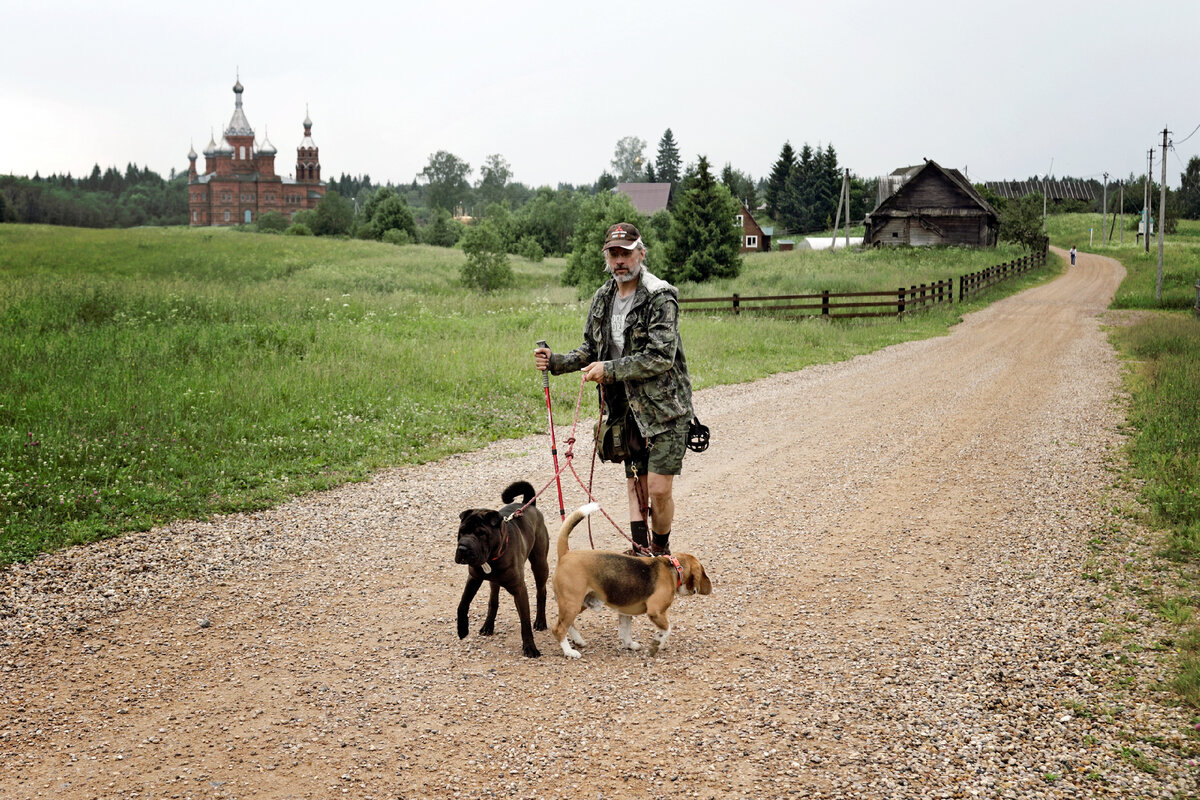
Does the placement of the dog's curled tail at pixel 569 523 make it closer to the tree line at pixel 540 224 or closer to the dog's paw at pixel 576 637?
the dog's paw at pixel 576 637

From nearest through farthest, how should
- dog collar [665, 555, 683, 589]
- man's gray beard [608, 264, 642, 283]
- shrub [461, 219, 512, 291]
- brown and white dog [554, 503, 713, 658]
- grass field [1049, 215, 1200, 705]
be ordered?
brown and white dog [554, 503, 713, 658], dog collar [665, 555, 683, 589], man's gray beard [608, 264, 642, 283], grass field [1049, 215, 1200, 705], shrub [461, 219, 512, 291]

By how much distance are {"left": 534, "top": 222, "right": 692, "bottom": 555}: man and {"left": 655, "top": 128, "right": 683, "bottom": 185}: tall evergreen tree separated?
128137mm

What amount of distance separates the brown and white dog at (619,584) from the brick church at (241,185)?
451ft

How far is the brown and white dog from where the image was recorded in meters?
4.64

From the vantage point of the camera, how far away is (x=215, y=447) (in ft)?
30.2

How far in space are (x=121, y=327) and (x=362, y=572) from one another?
11.7 metres

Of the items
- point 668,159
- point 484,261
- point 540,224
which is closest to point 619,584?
point 484,261

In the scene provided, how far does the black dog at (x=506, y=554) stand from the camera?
4359 mm

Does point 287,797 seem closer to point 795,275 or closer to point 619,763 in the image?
point 619,763

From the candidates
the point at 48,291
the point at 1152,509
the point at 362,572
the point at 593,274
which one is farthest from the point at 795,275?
the point at 362,572

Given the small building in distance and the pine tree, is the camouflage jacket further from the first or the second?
the small building in distance

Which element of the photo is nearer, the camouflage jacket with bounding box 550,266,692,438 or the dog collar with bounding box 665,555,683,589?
the dog collar with bounding box 665,555,683,589

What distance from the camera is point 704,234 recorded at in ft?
142

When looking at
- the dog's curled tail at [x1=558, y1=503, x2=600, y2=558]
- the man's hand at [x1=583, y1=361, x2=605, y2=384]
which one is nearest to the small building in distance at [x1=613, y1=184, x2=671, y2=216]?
the man's hand at [x1=583, y1=361, x2=605, y2=384]
